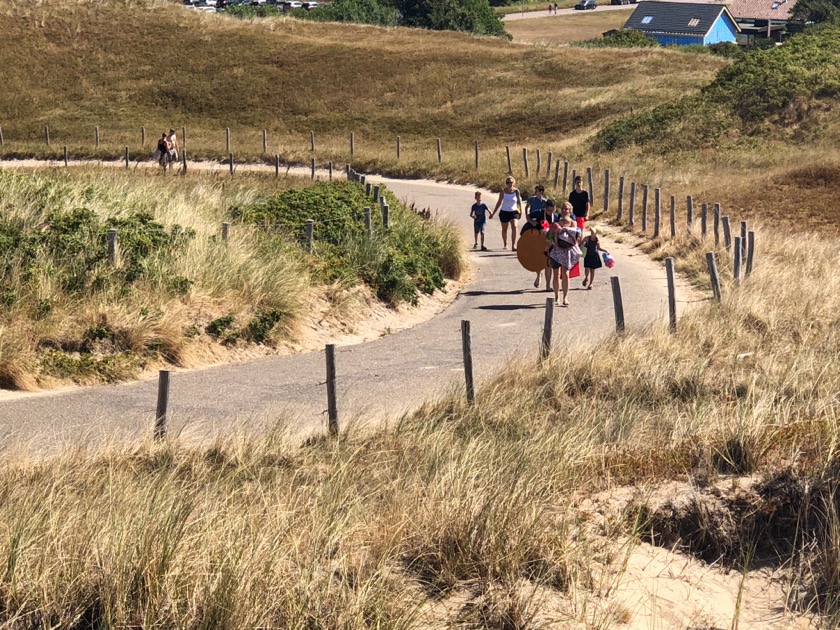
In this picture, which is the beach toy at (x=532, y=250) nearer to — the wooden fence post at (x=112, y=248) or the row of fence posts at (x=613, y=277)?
the row of fence posts at (x=613, y=277)

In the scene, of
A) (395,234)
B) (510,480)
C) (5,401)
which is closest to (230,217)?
(395,234)

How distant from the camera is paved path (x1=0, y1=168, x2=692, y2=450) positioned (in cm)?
1185

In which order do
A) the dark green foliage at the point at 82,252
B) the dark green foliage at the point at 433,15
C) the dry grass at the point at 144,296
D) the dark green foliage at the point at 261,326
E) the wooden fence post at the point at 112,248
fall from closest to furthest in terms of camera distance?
the dry grass at the point at 144,296, the dark green foliage at the point at 82,252, the dark green foliage at the point at 261,326, the wooden fence post at the point at 112,248, the dark green foliage at the point at 433,15

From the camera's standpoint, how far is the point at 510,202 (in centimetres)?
2389

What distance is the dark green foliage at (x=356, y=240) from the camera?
20094 mm

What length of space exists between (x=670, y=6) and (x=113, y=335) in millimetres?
113599

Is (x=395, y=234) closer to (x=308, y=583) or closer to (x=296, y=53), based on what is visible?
(x=308, y=583)

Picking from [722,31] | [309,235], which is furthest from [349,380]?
[722,31]

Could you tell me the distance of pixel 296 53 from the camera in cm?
6806

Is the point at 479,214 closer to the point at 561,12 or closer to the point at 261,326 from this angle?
the point at 261,326

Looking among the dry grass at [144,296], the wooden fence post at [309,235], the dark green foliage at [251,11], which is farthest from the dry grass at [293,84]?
the dry grass at [144,296]

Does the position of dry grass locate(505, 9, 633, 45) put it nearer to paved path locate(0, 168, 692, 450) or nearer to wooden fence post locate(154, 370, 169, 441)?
paved path locate(0, 168, 692, 450)

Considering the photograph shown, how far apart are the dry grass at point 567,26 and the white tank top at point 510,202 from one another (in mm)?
86121

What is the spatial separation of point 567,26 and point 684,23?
1165 cm
